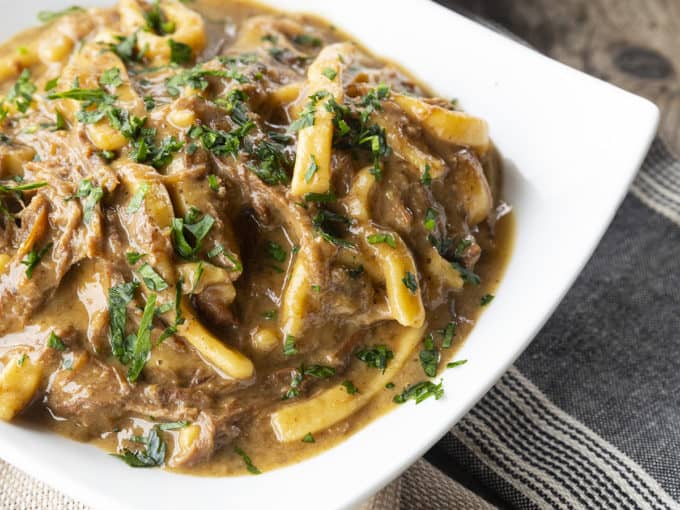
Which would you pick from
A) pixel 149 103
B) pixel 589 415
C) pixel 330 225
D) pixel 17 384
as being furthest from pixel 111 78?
pixel 589 415

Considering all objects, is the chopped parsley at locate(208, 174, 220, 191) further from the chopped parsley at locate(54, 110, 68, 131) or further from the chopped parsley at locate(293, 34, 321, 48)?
the chopped parsley at locate(293, 34, 321, 48)

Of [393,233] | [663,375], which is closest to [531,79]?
[393,233]

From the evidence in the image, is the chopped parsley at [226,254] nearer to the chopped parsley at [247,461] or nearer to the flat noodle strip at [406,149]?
the chopped parsley at [247,461]

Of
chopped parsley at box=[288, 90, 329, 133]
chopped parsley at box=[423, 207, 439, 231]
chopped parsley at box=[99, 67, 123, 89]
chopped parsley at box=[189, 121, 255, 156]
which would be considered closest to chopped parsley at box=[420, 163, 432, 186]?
chopped parsley at box=[423, 207, 439, 231]

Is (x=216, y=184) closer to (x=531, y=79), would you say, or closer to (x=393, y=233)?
(x=393, y=233)

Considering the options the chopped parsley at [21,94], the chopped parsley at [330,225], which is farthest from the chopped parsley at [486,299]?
the chopped parsley at [21,94]
